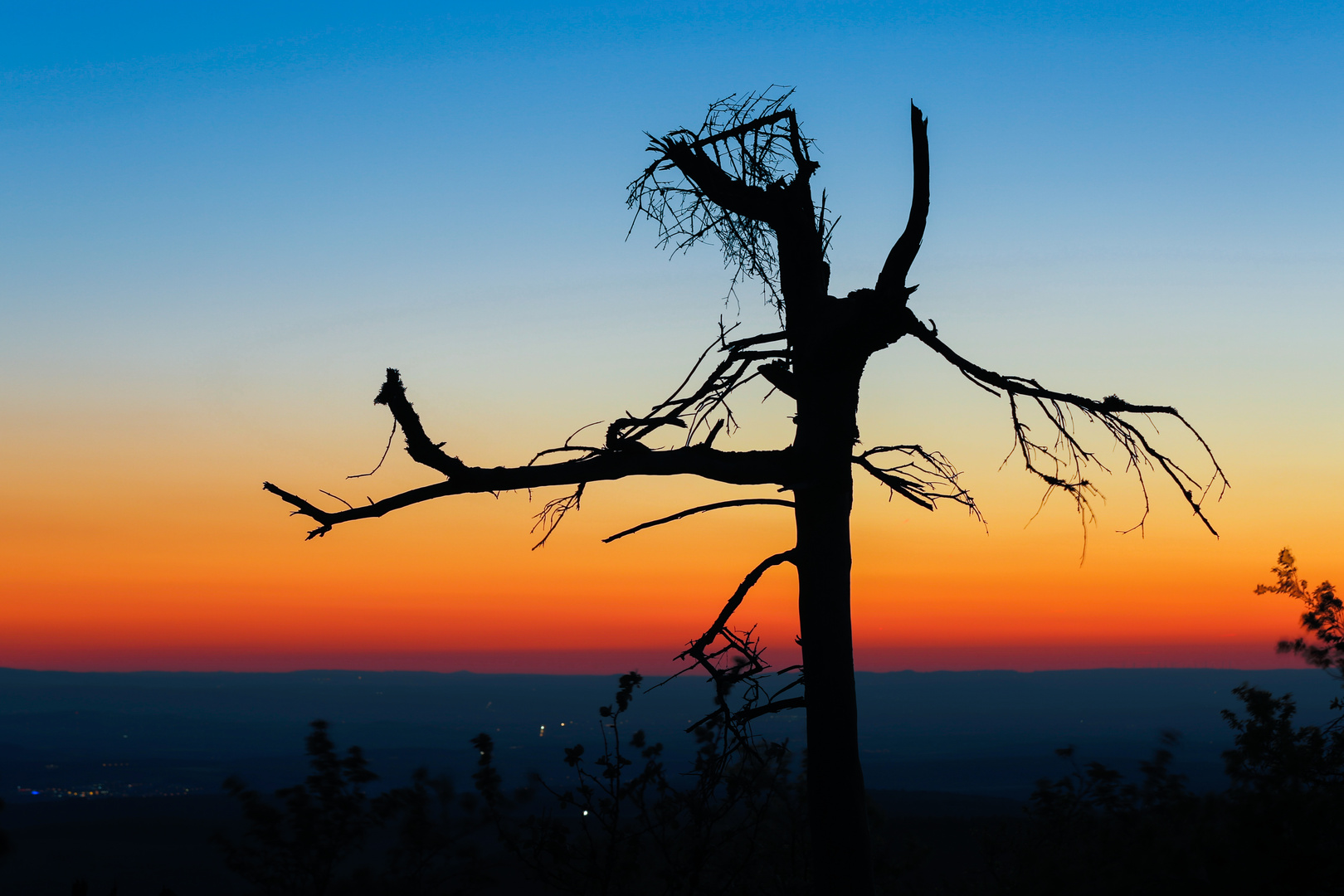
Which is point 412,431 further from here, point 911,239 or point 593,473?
point 911,239

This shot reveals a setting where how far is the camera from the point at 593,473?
538 cm

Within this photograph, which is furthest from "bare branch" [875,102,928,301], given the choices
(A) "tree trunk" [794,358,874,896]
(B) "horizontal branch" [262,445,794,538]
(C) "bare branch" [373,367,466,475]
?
(C) "bare branch" [373,367,466,475]

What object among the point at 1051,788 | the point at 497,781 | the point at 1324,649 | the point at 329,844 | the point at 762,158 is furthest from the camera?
the point at 1324,649

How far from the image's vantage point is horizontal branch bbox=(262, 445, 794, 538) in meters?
4.95

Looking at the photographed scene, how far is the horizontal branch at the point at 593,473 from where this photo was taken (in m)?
4.95

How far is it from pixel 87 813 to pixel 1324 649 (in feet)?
402

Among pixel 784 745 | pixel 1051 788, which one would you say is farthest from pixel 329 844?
pixel 1051 788

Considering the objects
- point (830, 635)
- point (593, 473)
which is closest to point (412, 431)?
point (593, 473)

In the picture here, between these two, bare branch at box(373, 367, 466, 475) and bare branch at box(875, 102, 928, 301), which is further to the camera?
bare branch at box(875, 102, 928, 301)

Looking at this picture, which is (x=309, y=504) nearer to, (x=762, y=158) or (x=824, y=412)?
(x=824, y=412)

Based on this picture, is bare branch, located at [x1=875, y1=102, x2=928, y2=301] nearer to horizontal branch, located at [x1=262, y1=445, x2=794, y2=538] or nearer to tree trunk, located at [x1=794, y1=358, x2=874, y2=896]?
tree trunk, located at [x1=794, y1=358, x2=874, y2=896]

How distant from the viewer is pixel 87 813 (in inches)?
4043

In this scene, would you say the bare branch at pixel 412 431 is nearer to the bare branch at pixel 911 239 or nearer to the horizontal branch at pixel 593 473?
the horizontal branch at pixel 593 473

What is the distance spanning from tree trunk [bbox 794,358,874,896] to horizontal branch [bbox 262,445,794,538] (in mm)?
267
